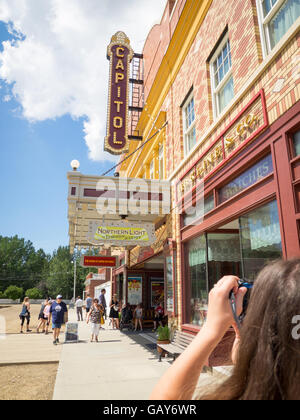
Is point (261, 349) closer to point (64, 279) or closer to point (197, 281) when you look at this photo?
point (197, 281)

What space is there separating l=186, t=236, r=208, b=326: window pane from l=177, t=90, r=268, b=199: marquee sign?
1630mm

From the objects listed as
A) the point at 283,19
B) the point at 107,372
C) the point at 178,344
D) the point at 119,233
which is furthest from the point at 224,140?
the point at 107,372

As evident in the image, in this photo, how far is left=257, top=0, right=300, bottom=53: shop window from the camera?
15.7ft

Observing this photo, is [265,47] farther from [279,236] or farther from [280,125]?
[279,236]

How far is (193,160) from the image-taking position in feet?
26.7

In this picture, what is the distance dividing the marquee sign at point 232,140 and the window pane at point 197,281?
1630 millimetres

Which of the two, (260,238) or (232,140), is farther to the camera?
(232,140)

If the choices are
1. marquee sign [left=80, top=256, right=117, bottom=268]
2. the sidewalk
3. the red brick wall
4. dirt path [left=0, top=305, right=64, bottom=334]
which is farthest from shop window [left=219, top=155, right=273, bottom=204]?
dirt path [left=0, top=305, right=64, bottom=334]

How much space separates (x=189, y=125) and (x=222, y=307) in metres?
8.85

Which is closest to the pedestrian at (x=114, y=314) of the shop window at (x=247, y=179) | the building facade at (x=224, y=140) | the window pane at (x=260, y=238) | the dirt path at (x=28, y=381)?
the building facade at (x=224, y=140)

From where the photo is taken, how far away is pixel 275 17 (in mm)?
5289

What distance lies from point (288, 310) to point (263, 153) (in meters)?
4.75

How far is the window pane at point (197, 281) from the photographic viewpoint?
7660 millimetres

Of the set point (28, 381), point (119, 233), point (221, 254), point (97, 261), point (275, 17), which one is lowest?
point (28, 381)
